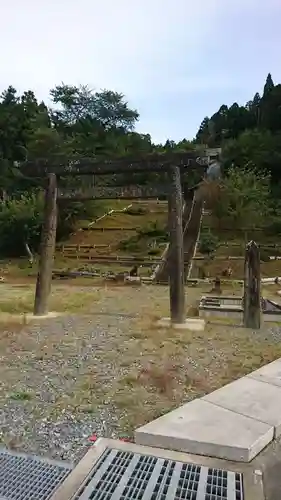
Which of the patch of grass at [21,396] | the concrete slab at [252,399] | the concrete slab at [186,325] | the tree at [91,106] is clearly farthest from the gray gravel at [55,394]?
the tree at [91,106]

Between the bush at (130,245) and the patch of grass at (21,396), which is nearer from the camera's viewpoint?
the patch of grass at (21,396)

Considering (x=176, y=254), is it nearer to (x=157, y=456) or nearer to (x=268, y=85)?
(x=157, y=456)

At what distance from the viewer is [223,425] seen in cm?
303

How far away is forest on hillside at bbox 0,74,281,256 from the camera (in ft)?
86.1

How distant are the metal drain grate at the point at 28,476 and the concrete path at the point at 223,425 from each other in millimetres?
591

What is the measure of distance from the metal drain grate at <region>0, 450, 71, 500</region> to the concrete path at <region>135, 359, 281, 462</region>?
1.94 feet

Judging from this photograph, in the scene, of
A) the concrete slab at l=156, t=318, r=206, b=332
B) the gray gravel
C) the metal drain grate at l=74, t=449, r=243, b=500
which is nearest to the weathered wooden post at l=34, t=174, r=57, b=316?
the gray gravel

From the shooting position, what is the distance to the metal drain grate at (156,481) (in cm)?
235

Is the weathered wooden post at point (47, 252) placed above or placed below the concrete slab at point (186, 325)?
above

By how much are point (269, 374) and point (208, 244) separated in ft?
65.3

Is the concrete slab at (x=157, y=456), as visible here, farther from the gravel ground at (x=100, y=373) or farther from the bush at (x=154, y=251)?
the bush at (x=154, y=251)

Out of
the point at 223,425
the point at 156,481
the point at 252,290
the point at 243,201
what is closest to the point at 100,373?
the point at 223,425

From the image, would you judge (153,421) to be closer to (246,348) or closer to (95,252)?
(246,348)

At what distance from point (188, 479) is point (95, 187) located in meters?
6.92
